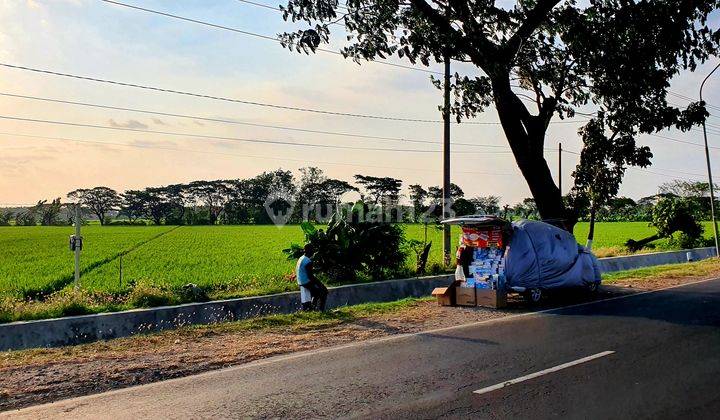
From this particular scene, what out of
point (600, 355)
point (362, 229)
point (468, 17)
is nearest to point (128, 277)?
Result: point (362, 229)

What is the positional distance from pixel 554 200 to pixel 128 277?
1370 cm

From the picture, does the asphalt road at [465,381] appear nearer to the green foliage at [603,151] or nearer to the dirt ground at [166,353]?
the dirt ground at [166,353]

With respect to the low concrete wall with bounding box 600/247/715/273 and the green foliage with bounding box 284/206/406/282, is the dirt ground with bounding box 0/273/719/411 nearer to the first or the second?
the green foliage with bounding box 284/206/406/282

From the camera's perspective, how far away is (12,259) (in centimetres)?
2714

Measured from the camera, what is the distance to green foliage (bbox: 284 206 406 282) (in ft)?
59.2

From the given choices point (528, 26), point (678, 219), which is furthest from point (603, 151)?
point (678, 219)

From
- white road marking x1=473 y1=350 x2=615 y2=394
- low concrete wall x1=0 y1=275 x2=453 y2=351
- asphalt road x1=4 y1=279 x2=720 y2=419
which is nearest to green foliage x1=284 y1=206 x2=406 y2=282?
low concrete wall x1=0 y1=275 x2=453 y2=351

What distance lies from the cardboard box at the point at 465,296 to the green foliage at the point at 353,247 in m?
4.62

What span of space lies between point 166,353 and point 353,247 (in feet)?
30.7

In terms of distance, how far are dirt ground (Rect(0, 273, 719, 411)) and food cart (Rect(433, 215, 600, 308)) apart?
0.70 metres

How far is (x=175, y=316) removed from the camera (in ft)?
42.0

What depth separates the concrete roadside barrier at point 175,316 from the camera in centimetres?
1101

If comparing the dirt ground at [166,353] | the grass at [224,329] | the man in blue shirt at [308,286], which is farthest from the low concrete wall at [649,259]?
the man in blue shirt at [308,286]

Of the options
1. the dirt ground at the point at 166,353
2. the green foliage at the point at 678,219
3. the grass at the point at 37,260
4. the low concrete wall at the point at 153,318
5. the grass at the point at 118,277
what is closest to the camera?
the dirt ground at the point at 166,353
